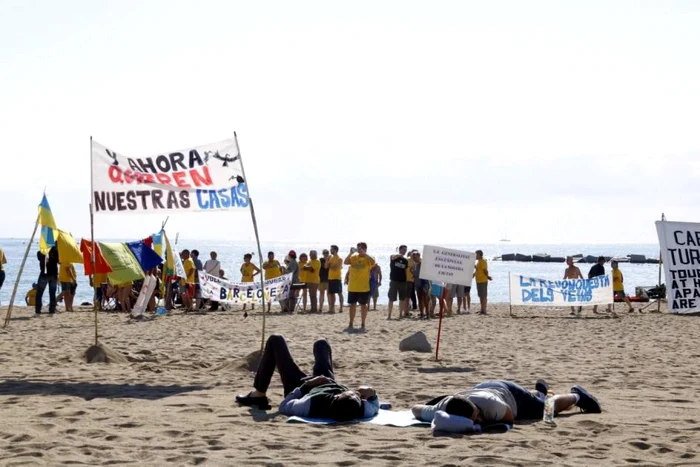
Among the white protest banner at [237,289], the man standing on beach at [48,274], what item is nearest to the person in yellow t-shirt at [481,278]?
the white protest banner at [237,289]

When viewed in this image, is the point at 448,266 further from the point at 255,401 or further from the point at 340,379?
the point at 255,401

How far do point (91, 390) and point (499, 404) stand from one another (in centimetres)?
432

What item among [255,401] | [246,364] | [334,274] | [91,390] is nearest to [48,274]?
[334,274]

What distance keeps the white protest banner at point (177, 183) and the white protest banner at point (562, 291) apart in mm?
14723

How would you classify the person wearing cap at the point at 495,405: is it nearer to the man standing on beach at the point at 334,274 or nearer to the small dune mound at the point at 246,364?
the small dune mound at the point at 246,364

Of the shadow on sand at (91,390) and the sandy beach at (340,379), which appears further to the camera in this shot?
the shadow on sand at (91,390)

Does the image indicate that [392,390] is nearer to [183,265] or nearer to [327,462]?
[327,462]

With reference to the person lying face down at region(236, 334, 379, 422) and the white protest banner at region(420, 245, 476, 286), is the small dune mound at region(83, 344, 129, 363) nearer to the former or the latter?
the person lying face down at region(236, 334, 379, 422)

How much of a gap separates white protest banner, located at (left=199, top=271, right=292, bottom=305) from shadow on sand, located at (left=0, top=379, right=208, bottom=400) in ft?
47.0

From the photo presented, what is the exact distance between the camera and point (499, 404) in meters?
7.21

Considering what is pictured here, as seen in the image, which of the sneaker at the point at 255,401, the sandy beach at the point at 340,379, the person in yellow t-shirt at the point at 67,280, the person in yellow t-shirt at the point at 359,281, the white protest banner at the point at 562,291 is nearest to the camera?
the sandy beach at the point at 340,379

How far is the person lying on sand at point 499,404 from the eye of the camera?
714 cm

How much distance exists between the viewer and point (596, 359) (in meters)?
12.7

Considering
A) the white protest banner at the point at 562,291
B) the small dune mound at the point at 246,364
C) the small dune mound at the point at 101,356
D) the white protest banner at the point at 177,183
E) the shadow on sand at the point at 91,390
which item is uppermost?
the white protest banner at the point at 177,183
